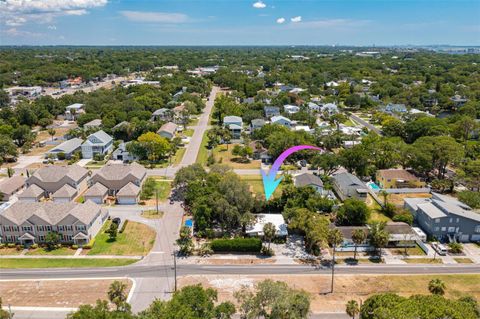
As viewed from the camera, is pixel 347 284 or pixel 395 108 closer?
pixel 347 284

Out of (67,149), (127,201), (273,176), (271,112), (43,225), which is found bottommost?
(127,201)

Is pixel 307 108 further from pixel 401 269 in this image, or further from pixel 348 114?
pixel 401 269

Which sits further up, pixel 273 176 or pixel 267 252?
pixel 273 176

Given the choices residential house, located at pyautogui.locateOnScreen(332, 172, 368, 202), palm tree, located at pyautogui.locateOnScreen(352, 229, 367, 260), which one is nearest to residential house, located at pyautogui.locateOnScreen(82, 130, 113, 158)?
residential house, located at pyautogui.locateOnScreen(332, 172, 368, 202)

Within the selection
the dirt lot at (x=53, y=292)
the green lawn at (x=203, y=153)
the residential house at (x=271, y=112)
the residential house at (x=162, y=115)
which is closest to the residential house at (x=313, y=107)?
the residential house at (x=271, y=112)

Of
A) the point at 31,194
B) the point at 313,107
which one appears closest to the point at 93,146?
the point at 31,194

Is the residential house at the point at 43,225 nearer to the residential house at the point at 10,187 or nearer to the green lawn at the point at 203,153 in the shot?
the residential house at the point at 10,187

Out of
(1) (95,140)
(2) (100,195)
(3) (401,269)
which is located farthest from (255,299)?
(1) (95,140)

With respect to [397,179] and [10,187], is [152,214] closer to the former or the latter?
[10,187]
